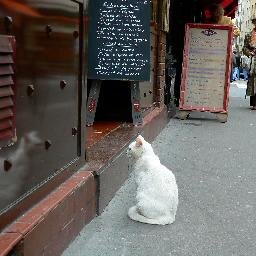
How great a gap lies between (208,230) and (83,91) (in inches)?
59.8

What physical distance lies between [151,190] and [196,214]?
731 mm

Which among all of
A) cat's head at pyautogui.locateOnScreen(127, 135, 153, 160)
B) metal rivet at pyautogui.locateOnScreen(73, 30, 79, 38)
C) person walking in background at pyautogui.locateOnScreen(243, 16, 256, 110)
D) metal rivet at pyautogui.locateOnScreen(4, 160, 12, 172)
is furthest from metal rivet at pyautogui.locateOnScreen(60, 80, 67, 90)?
person walking in background at pyautogui.locateOnScreen(243, 16, 256, 110)

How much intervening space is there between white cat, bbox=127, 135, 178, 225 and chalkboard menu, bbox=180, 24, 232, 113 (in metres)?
6.24

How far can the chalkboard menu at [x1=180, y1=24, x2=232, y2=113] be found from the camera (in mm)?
10227

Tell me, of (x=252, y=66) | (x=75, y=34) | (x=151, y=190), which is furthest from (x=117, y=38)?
(x=252, y=66)

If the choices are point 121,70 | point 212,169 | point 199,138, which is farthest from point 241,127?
point 121,70

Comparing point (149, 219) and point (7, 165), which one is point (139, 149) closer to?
point (149, 219)

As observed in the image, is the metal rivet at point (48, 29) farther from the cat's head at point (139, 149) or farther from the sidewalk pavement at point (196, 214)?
the sidewalk pavement at point (196, 214)

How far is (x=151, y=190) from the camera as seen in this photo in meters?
4.06

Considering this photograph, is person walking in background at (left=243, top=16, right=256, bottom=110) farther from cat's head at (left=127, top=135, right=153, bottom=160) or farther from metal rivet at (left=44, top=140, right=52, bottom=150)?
metal rivet at (left=44, top=140, right=52, bottom=150)

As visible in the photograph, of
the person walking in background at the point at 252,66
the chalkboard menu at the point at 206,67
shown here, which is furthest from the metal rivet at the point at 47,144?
the person walking in background at the point at 252,66

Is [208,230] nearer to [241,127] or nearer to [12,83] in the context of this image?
[12,83]

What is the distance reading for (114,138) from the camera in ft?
18.7

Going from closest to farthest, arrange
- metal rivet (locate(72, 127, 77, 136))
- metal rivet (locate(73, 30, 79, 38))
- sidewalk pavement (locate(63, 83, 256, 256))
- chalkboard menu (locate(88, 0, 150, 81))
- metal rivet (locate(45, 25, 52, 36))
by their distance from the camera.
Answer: metal rivet (locate(45, 25, 52, 36)) < sidewalk pavement (locate(63, 83, 256, 256)) < metal rivet (locate(73, 30, 79, 38)) < metal rivet (locate(72, 127, 77, 136)) < chalkboard menu (locate(88, 0, 150, 81))
